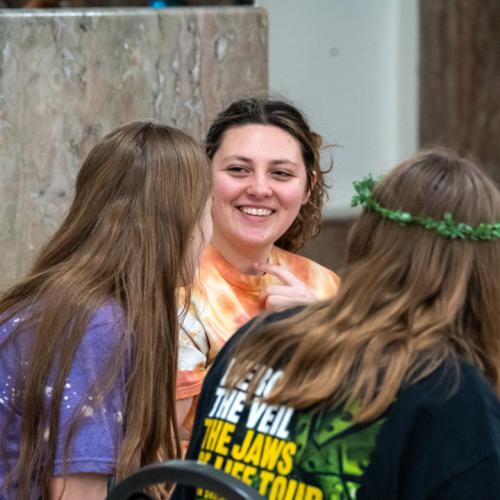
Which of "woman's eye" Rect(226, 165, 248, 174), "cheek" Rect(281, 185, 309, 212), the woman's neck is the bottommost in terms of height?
the woman's neck

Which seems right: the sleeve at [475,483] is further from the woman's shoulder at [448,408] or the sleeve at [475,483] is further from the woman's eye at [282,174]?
the woman's eye at [282,174]

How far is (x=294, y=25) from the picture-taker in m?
6.26

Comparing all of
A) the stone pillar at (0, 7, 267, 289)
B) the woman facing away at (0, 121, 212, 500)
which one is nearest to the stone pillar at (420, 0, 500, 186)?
the stone pillar at (0, 7, 267, 289)

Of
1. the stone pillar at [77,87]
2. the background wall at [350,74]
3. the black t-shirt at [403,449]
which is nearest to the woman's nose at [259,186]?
the stone pillar at [77,87]

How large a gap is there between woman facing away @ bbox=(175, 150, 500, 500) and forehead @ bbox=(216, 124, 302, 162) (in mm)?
1162

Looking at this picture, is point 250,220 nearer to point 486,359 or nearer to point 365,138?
point 486,359

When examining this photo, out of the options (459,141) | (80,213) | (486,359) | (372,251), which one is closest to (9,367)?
(80,213)

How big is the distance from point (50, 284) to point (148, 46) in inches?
73.6

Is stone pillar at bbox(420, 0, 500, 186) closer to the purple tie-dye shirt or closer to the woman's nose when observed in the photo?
the woman's nose

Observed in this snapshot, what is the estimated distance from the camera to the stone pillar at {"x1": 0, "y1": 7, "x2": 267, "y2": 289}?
406cm

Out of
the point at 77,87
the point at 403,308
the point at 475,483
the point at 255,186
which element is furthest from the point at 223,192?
the point at 475,483

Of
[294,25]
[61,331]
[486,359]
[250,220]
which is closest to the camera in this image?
[486,359]

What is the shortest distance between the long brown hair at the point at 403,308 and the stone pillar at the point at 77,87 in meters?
1.96

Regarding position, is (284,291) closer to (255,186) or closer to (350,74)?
(255,186)
